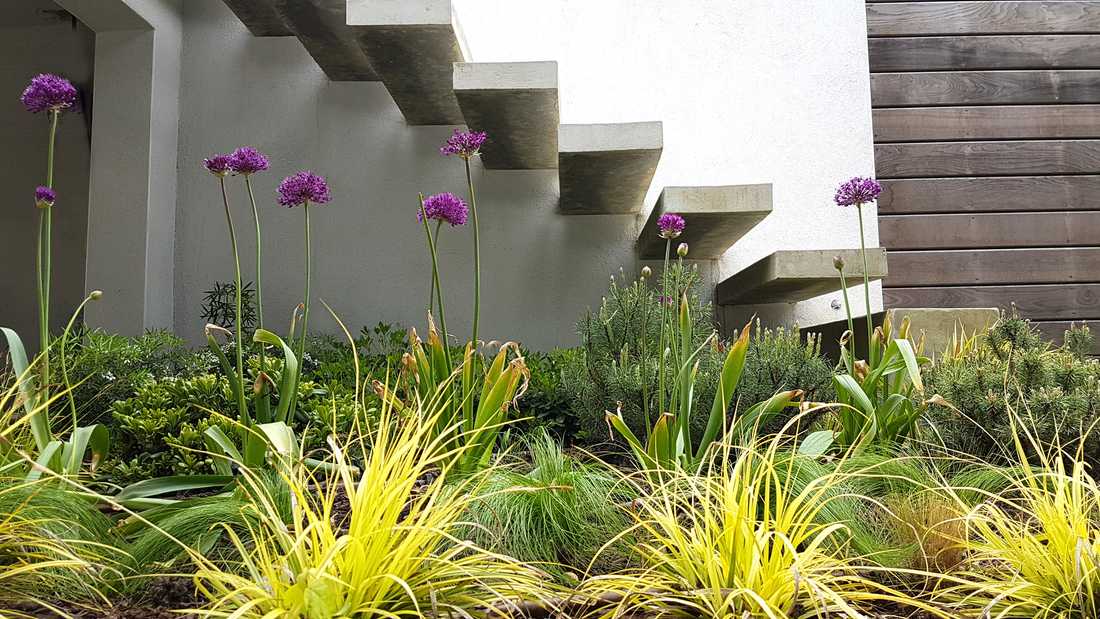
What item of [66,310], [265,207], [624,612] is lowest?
[624,612]

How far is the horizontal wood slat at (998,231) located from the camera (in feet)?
12.8

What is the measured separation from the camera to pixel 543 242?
3.87 metres

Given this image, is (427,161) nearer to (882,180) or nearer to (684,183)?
(684,183)

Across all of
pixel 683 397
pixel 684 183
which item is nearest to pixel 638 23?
pixel 684 183

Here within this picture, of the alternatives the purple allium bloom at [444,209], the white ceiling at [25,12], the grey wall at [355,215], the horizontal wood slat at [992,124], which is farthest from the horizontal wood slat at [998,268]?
the white ceiling at [25,12]

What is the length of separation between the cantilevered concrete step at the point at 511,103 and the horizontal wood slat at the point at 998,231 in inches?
69.0

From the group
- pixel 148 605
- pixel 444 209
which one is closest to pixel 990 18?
pixel 444 209

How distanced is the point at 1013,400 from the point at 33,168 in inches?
211

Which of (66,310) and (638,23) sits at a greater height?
(638,23)

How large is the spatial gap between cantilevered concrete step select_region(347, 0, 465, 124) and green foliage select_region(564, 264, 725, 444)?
1.08 m

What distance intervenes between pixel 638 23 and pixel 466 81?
1.54 meters

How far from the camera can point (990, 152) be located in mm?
3945

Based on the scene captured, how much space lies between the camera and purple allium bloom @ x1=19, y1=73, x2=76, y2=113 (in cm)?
168

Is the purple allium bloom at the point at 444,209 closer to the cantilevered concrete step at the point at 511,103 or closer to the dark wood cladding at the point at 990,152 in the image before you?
the cantilevered concrete step at the point at 511,103
